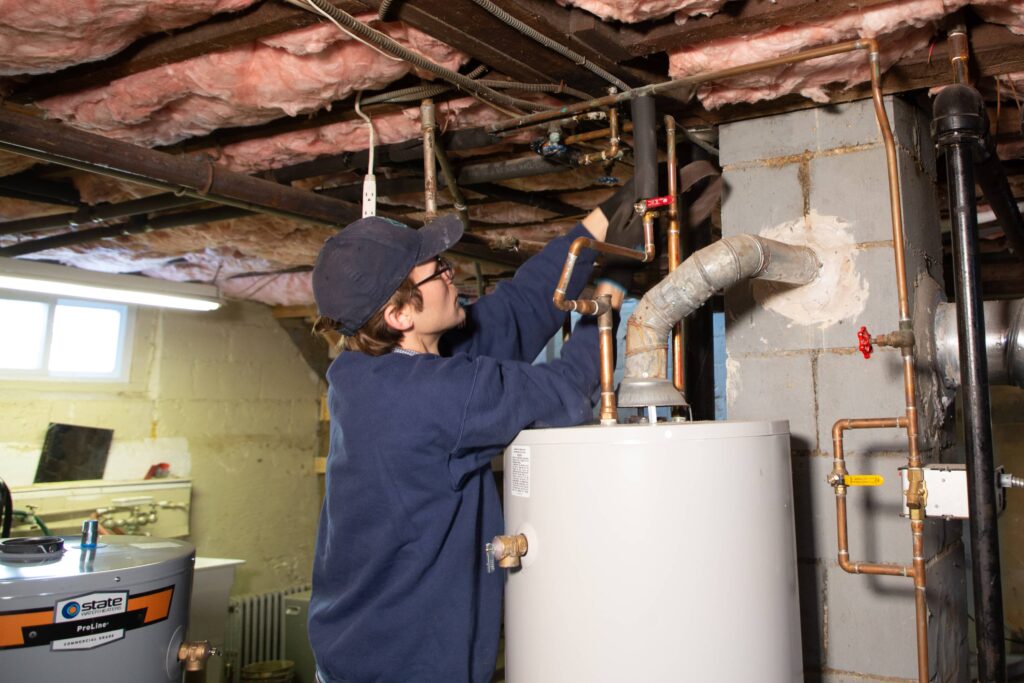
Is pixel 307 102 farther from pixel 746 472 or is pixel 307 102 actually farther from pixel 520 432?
pixel 746 472

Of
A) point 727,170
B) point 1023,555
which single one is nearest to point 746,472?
point 727,170

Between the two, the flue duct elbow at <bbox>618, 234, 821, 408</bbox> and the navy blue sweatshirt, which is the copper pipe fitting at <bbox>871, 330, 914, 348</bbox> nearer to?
the flue duct elbow at <bbox>618, 234, 821, 408</bbox>

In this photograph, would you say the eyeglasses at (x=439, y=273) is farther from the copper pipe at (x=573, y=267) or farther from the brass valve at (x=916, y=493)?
the brass valve at (x=916, y=493)

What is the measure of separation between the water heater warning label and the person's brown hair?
325mm

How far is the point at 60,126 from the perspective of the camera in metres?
1.68

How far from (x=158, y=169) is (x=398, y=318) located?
81 centimetres

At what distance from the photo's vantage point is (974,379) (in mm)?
1296

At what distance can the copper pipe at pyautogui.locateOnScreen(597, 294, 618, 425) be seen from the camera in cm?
137

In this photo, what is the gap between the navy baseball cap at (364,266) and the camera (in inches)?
55.8

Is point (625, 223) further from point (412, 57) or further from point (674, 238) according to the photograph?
point (412, 57)

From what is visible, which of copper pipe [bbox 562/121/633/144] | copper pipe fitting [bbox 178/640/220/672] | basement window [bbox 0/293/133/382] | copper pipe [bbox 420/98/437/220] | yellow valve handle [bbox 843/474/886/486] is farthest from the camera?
basement window [bbox 0/293/133/382]

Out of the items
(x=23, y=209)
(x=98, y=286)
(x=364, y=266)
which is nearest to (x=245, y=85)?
(x=364, y=266)

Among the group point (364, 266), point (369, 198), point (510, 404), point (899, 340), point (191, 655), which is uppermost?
point (369, 198)

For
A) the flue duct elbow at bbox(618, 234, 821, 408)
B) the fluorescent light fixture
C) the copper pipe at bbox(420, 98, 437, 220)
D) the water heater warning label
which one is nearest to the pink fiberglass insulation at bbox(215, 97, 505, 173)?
the copper pipe at bbox(420, 98, 437, 220)
